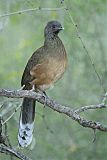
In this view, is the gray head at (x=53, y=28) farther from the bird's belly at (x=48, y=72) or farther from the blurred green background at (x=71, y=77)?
the blurred green background at (x=71, y=77)

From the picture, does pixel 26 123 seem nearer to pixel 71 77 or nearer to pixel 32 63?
pixel 32 63

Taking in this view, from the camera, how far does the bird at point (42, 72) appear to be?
5816 millimetres

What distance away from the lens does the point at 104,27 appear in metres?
8.84

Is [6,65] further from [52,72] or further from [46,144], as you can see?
[52,72]

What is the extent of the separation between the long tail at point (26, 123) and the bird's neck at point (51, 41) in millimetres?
537

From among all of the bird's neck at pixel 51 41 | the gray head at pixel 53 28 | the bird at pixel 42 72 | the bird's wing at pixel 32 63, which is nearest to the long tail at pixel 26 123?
the bird at pixel 42 72

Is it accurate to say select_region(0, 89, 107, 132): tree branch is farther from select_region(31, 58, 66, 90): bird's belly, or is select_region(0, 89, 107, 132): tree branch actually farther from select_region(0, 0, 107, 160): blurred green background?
select_region(0, 0, 107, 160): blurred green background

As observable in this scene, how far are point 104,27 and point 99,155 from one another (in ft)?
5.71

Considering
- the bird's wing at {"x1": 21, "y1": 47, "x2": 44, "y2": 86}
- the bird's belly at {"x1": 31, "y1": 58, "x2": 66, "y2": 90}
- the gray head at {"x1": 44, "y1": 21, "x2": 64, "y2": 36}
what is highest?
the gray head at {"x1": 44, "y1": 21, "x2": 64, "y2": 36}

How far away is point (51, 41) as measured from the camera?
612 cm

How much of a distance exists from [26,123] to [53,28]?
0.93m

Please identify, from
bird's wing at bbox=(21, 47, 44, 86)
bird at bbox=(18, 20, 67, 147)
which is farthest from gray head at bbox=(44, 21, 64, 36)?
bird's wing at bbox=(21, 47, 44, 86)

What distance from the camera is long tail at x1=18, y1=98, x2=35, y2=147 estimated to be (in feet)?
18.8

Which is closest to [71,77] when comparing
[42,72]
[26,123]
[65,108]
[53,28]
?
[53,28]
